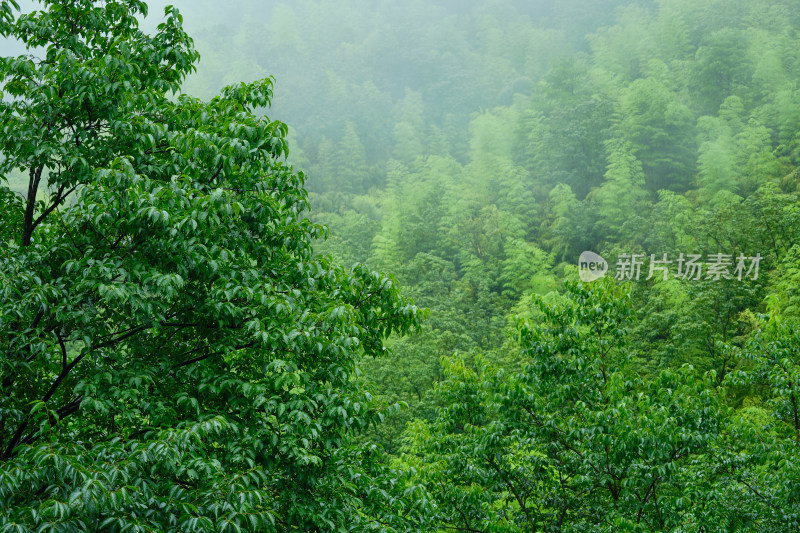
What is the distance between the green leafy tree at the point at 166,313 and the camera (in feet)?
13.4

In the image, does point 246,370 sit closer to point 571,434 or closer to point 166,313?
point 166,313

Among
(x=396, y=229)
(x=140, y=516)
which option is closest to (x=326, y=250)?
(x=396, y=229)

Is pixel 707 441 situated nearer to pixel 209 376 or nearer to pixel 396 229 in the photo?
pixel 209 376

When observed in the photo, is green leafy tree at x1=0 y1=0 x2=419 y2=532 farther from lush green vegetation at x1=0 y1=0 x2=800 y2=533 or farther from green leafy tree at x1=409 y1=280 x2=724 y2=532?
green leafy tree at x1=409 y1=280 x2=724 y2=532

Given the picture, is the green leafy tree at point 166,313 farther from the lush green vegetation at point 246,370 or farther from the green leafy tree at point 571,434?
the green leafy tree at point 571,434

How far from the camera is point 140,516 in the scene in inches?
148

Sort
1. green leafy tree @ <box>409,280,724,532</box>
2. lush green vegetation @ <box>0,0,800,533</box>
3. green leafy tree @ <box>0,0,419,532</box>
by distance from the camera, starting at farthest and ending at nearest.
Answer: green leafy tree @ <box>409,280,724,532</box>
lush green vegetation @ <box>0,0,800,533</box>
green leafy tree @ <box>0,0,419,532</box>

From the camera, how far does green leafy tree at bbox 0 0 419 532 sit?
4.09 meters

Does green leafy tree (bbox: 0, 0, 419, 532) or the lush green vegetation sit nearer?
green leafy tree (bbox: 0, 0, 419, 532)

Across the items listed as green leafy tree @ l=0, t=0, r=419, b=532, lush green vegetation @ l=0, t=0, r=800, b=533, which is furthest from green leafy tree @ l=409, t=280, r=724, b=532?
green leafy tree @ l=0, t=0, r=419, b=532

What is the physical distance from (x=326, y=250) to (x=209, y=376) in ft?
148

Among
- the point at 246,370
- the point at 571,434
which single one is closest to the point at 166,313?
the point at 246,370

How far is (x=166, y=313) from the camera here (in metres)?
5.42

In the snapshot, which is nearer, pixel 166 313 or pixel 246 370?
pixel 166 313
